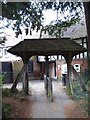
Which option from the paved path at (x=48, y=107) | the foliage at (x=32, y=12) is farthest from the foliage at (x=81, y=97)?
the foliage at (x=32, y=12)

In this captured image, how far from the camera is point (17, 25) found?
9430 millimetres

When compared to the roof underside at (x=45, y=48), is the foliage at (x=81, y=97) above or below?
below

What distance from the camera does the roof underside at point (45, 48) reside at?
1174 centimetres

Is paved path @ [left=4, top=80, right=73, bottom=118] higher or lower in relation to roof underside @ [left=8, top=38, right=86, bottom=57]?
lower

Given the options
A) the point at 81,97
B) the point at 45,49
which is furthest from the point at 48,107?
the point at 45,49

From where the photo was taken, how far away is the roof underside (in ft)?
38.5

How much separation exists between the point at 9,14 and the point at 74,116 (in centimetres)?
363

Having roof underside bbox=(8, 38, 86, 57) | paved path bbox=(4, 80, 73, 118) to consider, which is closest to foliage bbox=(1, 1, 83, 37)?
roof underside bbox=(8, 38, 86, 57)

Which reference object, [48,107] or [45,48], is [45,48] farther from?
[48,107]

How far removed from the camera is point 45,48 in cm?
1180

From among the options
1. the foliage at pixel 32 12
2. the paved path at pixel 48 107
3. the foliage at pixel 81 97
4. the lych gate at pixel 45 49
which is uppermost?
the foliage at pixel 32 12

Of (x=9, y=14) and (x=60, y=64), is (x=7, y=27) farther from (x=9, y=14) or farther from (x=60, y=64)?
(x=60, y=64)

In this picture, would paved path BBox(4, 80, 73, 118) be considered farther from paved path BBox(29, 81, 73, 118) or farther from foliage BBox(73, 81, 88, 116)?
foliage BBox(73, 81, 88, 116)

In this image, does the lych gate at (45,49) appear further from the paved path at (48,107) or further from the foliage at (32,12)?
the foliage at (32,12)
